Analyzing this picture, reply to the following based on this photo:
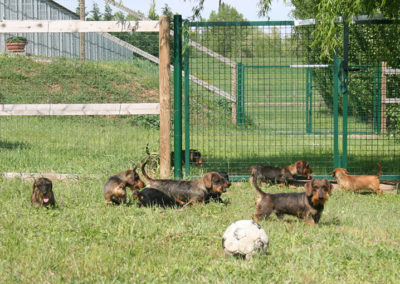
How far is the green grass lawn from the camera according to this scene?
16.1 feet

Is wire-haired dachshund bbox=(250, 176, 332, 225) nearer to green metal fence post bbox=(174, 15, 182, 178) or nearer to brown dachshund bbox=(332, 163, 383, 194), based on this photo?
brown dachshund bbox=(332, 163, 383, 194)

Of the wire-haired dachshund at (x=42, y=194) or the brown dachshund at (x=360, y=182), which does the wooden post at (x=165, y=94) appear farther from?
the brown dachshund at (x=360, y=182)

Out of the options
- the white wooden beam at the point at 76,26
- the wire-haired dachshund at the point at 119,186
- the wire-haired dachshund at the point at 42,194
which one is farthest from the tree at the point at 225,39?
the wire-haired dachshund at the point at 42,194

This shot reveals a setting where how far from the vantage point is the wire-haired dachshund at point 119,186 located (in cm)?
784

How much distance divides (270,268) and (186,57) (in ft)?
18.7

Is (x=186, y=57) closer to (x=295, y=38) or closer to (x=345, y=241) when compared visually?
(x=295, y=38)

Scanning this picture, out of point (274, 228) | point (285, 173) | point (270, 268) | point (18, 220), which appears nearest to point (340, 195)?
point (285, 173)

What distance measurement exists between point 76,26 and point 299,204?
538cm

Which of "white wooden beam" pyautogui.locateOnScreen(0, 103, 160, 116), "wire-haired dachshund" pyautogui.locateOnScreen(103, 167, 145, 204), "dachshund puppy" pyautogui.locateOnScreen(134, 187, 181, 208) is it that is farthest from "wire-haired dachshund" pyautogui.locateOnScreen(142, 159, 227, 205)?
"white wooden beam" pyautogui.locateOnScreen(0, 103, 160, 116)

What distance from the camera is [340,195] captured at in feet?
30.5

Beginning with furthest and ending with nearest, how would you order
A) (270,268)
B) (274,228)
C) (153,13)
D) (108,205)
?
(153,13) < (108,205) < (274,228) < (270,268)

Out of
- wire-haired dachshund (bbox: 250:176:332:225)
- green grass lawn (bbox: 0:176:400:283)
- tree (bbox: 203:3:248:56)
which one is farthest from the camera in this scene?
tree (bbox: 203:3:248:56)

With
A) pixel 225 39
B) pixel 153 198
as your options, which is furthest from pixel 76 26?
pixel 153 198

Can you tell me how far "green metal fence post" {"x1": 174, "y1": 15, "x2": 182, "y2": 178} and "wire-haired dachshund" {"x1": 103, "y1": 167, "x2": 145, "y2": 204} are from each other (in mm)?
2120
